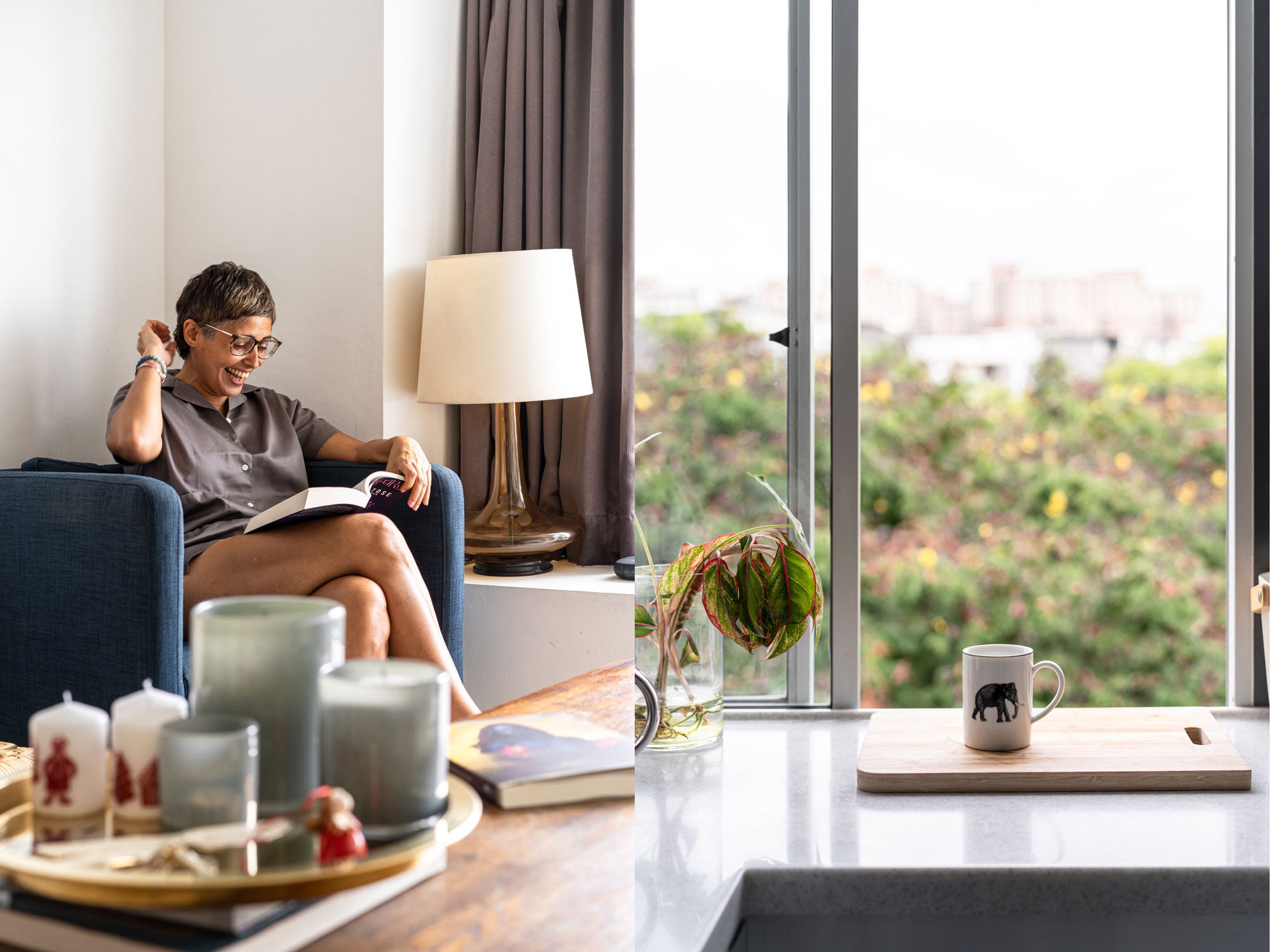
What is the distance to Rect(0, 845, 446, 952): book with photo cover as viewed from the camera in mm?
213

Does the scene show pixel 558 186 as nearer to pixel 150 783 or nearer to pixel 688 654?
pixel 688 654

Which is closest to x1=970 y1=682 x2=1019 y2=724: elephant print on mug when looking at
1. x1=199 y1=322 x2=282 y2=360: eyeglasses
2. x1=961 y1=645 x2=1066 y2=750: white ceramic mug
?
x1=961 y1=645 x2=1066 y2=750: white ceramic mug

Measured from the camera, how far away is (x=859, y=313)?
22.0 inches

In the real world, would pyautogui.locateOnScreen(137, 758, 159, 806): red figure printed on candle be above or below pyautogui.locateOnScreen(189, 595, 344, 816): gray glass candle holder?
below

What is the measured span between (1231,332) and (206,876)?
659mm

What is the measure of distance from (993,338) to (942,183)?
174mm

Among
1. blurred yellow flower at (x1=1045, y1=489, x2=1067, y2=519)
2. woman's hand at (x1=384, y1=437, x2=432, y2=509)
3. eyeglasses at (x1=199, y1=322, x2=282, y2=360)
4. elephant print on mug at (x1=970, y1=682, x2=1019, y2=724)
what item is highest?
eyeglasses at (x1=199, y1=322, x2=282, y2=360)

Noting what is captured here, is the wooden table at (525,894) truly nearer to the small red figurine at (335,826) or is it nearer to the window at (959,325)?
the small red figurine at (335,826)

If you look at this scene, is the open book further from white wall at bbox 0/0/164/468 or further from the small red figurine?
the small red figurine

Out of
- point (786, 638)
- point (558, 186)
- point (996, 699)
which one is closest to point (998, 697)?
point (996, 699)

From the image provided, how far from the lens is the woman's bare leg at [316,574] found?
288mm

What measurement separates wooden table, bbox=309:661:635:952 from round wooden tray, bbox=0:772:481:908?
0.02 meters

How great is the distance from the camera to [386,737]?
0.74 feet

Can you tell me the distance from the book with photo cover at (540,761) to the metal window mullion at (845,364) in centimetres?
27
